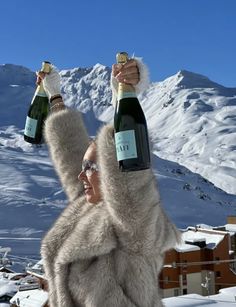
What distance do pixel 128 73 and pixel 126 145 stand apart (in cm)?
31

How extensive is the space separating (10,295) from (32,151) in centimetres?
8733

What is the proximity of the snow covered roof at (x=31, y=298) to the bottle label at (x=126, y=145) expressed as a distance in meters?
12.6

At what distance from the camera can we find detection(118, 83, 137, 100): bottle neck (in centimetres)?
231

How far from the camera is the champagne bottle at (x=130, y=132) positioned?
2.21 meters

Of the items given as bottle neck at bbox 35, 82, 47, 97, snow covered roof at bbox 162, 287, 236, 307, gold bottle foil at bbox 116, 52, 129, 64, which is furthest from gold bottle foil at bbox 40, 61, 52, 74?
snow covered roof at bbox 162, 287, 236, 307

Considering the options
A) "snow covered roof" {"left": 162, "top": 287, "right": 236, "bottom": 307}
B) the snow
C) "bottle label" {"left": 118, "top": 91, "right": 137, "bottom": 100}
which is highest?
the snow

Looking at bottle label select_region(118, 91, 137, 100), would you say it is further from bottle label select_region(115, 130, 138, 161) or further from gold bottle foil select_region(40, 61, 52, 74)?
gold bottle foil select_region(40, 61, 52, 74)

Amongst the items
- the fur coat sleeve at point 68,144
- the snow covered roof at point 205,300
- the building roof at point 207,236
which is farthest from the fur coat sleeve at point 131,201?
the building roof at point 207,236

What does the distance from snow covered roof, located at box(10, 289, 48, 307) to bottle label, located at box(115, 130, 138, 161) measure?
12.6m

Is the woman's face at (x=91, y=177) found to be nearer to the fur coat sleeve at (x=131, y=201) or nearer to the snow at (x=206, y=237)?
the fur coat sleeve at (x=131, y=201)

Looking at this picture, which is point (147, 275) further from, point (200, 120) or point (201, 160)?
point (200, 120)

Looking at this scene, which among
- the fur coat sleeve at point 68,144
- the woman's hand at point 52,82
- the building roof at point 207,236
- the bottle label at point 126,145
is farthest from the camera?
the building roof at point 207,236

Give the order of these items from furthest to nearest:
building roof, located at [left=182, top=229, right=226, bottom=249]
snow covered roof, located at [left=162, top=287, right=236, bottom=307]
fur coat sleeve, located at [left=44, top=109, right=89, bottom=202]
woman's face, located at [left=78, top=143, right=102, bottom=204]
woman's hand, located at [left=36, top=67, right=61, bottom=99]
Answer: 1. building roof, located at [left=182, top=229, right=226, bottom=249]
2. snow covered roof, located at [left=162, top=287, right=236, bottom=307]
3. woman's hand, located at [left=36, top=67, right=61, bottom=99]
4. fur coat sleeve, located at [left=44, top=109, right=89, bottom=202]
5. woman's face, located at [left=78, top=143, right=102, bottom=204]

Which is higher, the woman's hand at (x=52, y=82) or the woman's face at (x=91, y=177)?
the woman's hand at (x=52, y=82)
